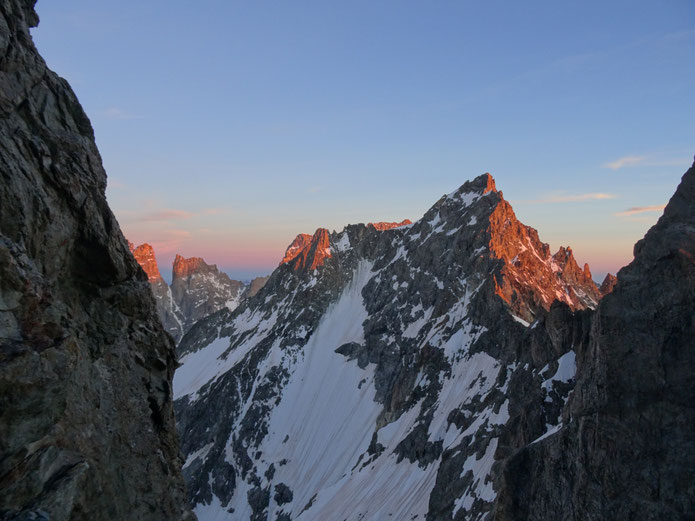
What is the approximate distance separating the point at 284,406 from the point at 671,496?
125302mm

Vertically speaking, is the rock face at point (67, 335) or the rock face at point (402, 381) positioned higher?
the rock face at point (67, 335)

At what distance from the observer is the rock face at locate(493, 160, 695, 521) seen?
3534cm

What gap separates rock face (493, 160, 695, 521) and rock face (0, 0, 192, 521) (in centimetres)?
3019

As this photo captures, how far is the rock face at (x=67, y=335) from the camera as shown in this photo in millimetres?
13672

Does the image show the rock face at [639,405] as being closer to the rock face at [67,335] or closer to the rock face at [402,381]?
the rock face at [402,381]

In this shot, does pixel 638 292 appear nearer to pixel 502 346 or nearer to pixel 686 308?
pixel 686 308

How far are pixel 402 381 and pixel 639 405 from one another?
87.3m

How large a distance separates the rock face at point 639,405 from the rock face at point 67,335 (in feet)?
99.0

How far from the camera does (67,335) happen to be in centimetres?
1593

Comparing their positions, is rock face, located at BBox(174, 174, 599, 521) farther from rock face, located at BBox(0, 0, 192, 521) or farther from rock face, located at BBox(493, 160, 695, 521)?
rock face, located at BBox(0, 0, 192, 521)

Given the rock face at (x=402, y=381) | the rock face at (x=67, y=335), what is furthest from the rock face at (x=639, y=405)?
the rock face at (x=67, y=335)

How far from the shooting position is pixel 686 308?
3838cm

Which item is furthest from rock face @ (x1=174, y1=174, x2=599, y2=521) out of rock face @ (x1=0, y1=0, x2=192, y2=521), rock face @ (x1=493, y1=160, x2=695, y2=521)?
rock face @ (x1=0, y1=0, x2=192, y2=521)

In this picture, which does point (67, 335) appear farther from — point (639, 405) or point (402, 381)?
point (402, 381)
